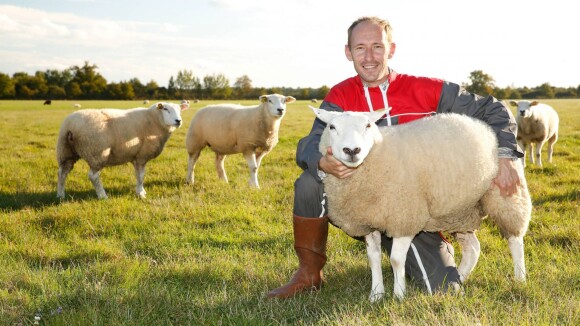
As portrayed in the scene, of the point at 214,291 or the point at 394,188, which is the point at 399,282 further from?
the point at 214,291

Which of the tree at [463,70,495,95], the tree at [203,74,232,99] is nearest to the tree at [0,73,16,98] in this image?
the tree at [203,74,232,99]

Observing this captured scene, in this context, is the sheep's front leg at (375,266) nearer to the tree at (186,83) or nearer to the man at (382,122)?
the man at (382,122)

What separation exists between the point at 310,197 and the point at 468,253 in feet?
4.00

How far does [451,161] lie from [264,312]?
143 cm

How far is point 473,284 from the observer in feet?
10.2

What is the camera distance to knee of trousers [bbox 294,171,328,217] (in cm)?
321

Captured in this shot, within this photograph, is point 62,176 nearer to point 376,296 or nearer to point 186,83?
point 376,296

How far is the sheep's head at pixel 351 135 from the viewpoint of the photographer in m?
2.60

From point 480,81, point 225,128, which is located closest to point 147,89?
point 480,81

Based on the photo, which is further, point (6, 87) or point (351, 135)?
point (6, 87)

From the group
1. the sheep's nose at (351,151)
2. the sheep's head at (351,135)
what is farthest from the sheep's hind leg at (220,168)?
the sheep's nose at (351,151)

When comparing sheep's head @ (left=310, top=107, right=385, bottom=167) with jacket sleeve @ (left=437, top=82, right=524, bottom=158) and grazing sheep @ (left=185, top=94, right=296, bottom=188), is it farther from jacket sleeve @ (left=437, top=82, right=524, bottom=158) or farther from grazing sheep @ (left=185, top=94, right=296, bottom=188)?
grazing sheep @ (left=185, top=94, right=296, bottom=188)

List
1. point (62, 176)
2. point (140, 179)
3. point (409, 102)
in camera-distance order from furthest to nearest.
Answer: point (140, 179) → point (62, 176) → point (409, 102)

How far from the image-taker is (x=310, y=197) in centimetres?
323
